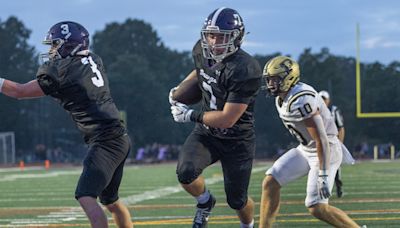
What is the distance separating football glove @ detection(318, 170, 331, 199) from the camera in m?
6.70

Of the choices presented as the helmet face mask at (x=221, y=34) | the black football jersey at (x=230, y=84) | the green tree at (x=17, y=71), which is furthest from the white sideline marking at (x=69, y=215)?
the green tree at (x=17, y=71)

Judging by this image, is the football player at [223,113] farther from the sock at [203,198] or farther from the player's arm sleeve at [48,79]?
the player's arm sleeve at [48,79]

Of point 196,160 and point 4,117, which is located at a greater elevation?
point 196,160

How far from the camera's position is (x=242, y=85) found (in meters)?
6.37

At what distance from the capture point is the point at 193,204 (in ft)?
37.5

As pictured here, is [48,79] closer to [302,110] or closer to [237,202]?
[237,202]

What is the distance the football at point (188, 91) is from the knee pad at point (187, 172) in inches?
22.9

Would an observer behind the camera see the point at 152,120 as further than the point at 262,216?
Yes

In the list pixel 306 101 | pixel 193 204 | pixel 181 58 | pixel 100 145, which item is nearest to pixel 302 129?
pixel 306 101

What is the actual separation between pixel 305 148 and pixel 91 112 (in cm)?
193

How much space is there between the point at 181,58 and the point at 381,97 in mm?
42583

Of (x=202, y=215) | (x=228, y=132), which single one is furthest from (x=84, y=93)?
(x=202, y=215)

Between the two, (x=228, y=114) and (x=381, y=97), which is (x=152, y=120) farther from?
(x=228, y=114)

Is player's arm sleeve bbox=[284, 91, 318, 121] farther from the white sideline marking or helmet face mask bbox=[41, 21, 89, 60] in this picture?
the white sideline marking
